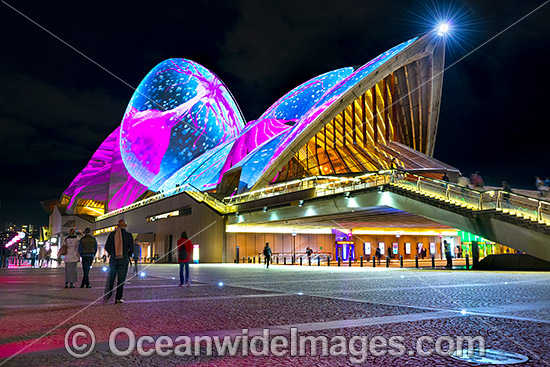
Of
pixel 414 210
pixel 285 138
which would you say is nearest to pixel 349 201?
pixel 414 210

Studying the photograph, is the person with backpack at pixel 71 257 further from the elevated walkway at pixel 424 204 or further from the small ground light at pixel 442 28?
the small ground light at pixel 442 28

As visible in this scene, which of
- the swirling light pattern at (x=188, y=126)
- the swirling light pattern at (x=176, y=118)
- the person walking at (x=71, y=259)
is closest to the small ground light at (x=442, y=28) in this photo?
the swirling light pattern at (x=188, y=126)

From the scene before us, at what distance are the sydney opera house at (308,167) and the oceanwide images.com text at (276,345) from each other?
14.9 meters

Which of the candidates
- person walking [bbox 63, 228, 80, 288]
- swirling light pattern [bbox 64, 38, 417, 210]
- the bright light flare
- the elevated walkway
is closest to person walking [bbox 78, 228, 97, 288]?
person walking [bbox 63, 228, 80, 288]

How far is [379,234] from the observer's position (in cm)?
4091

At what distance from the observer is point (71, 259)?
1243 centimetres

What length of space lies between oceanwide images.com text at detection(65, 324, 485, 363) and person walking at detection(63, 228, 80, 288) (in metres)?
7.92

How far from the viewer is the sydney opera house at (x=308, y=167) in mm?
25188

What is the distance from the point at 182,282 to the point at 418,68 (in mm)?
33334

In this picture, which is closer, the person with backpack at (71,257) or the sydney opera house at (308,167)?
the person with backpack at (71,257)

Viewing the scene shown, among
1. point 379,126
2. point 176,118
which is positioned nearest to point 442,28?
point 379,126

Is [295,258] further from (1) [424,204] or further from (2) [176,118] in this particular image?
(2) [176,118]

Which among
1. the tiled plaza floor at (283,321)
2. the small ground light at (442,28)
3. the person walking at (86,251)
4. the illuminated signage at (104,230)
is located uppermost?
the small ground light at (442,28)

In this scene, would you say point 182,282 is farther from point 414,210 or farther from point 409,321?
point 414,210
